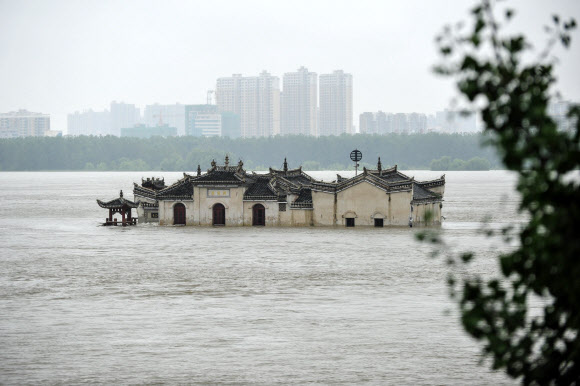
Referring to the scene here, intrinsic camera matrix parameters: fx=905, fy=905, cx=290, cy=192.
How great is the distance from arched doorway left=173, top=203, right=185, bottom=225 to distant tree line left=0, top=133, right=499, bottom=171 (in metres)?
141

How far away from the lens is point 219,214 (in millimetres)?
46469

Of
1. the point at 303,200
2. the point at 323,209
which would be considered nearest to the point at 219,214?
the point at 303,200

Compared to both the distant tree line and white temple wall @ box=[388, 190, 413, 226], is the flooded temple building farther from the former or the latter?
the distant tree line

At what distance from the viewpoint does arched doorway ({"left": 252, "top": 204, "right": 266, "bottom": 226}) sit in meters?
46.2

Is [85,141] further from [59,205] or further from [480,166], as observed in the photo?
[59,205]

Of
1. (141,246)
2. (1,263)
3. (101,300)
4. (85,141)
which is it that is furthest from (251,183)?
(85,141)

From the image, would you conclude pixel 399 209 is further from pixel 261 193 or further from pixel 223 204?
pixel 223 204

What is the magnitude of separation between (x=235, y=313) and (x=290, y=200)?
24607 millimetres

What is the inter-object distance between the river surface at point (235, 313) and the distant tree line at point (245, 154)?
151m

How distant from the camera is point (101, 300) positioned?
79.8 feet

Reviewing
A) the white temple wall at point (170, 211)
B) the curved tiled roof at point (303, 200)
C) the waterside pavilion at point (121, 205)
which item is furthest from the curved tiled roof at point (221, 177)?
the waterside pavilion at point (121, 205)

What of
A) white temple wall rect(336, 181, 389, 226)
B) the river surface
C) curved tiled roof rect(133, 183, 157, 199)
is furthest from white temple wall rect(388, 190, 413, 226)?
curved tiled roof rect(133, 183, 157, 199)

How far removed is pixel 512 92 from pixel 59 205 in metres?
74.5

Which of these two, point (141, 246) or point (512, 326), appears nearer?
point (512, 326)
